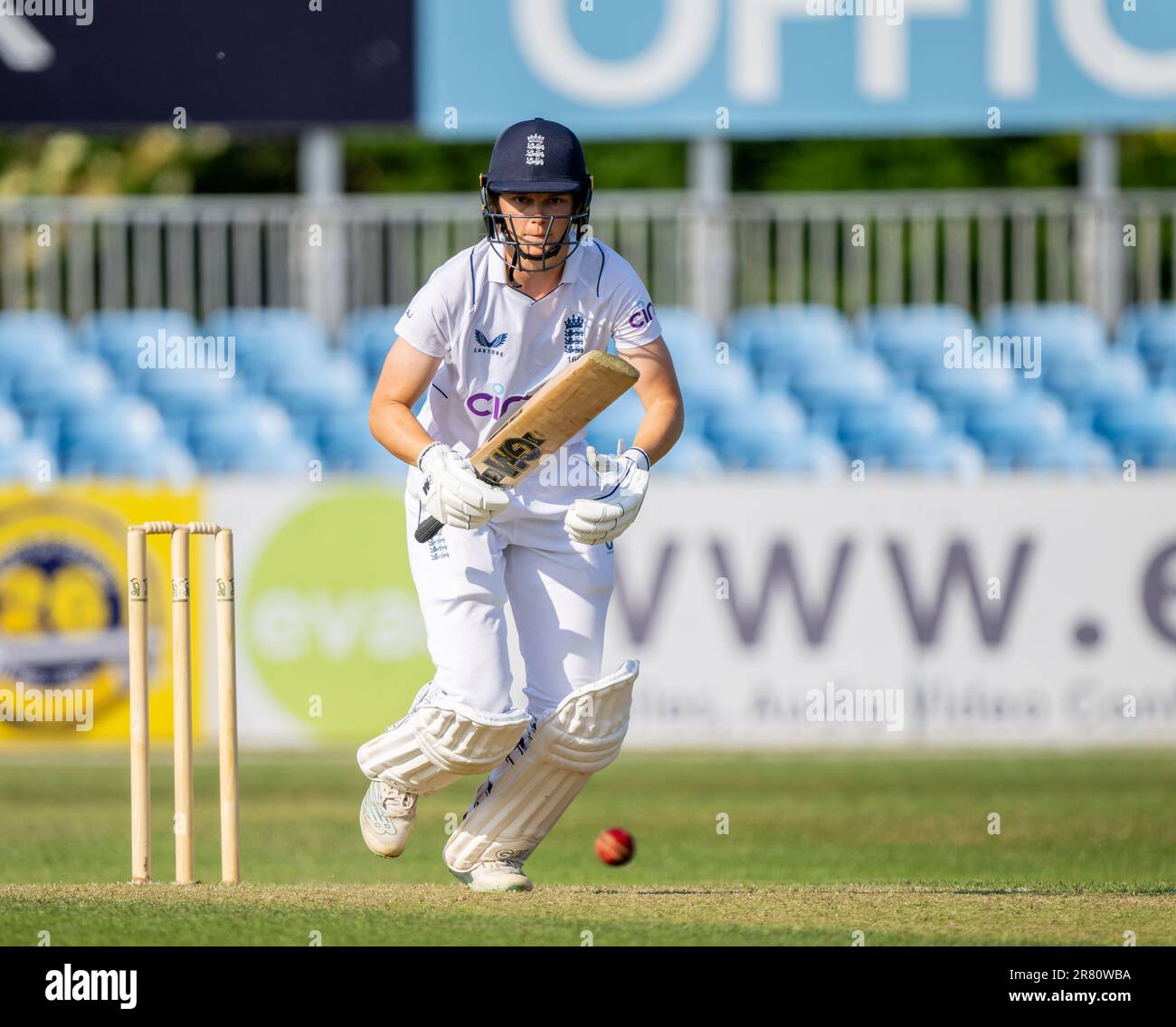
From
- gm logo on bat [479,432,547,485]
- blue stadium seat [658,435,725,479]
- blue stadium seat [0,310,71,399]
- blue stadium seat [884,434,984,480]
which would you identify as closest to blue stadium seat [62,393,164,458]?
blue stadium seat [0,310,71,399]

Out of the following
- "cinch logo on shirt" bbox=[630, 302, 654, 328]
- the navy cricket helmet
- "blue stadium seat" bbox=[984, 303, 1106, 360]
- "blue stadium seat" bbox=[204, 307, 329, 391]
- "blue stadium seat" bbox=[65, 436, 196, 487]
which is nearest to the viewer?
→ the navy cricket helmet

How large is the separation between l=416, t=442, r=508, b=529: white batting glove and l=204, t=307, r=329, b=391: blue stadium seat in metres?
8.23

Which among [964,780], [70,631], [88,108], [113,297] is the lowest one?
[964,780]

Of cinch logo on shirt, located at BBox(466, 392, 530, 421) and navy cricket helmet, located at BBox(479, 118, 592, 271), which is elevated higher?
navy cricket helmet, located at BBox(479, 118, 592, 271)

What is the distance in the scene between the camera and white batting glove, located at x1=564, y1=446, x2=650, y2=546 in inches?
219

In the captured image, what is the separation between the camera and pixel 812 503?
11586mm

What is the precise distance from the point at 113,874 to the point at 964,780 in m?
4.68

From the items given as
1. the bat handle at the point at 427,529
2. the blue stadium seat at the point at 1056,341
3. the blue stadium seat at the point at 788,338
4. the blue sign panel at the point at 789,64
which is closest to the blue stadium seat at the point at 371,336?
the blue sign panel at the point at 789,64

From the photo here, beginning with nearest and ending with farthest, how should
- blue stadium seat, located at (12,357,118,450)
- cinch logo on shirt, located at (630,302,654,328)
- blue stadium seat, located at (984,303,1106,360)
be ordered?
cinch logo on shirt, located at (630,302,654,328) → blue stadium seat, located at (12,357,118,450) → blue stadium seat, located at (984,303,1106,360)

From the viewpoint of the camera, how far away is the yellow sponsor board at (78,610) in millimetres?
11484

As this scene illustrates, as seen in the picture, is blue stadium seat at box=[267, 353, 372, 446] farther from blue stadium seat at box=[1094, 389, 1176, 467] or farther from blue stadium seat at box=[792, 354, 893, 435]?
blue stadium seat at box=[1094, 389, 1176, 467]

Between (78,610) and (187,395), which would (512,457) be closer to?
(78,610)

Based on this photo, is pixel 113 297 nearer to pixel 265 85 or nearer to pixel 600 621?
pixel 265 85
